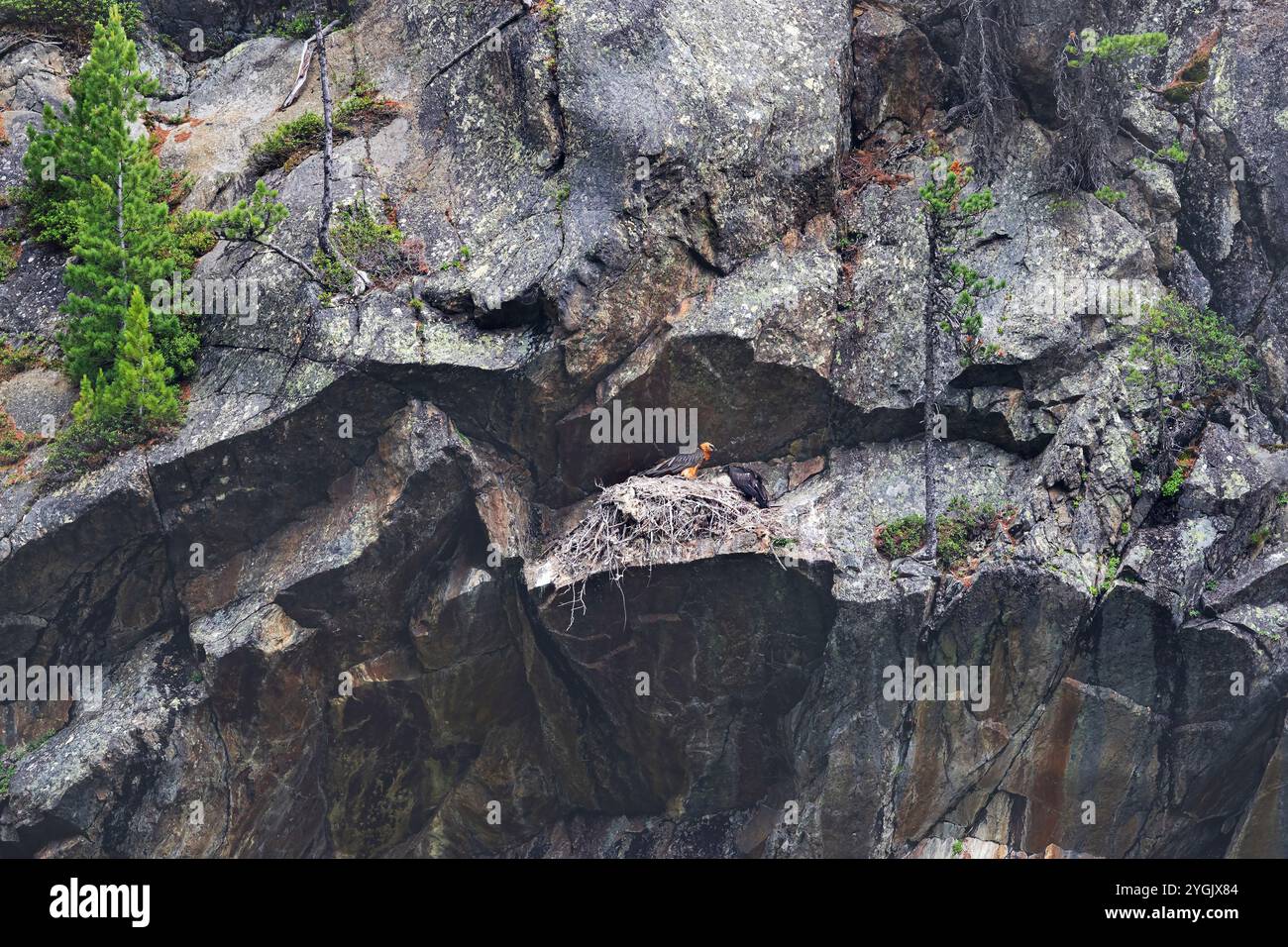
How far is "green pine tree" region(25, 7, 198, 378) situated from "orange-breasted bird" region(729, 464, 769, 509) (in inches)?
348

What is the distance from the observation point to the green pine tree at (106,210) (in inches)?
709

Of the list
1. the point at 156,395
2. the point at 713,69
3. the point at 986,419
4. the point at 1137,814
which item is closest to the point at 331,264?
the point at 156,395

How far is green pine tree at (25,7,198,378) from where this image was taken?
18.0 meters

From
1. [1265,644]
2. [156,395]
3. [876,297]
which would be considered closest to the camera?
[1265,644]

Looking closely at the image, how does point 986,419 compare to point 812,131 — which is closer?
point 986,419

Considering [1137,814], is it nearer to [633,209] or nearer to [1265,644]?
[1265,644]

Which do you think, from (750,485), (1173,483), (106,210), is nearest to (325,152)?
(106,210)

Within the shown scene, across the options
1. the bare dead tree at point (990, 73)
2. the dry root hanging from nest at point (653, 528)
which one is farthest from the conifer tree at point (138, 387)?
the bare dead tree at point (990, 73)

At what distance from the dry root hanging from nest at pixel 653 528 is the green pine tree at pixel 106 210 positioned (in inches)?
278

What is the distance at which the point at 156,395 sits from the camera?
17.4m

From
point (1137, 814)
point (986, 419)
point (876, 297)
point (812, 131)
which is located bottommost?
point (1137, 814)

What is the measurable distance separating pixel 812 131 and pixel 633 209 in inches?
136

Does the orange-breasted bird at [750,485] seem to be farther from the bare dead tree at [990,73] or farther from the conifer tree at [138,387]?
the conifer tree at [138,387]

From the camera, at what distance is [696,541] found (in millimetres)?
17016
